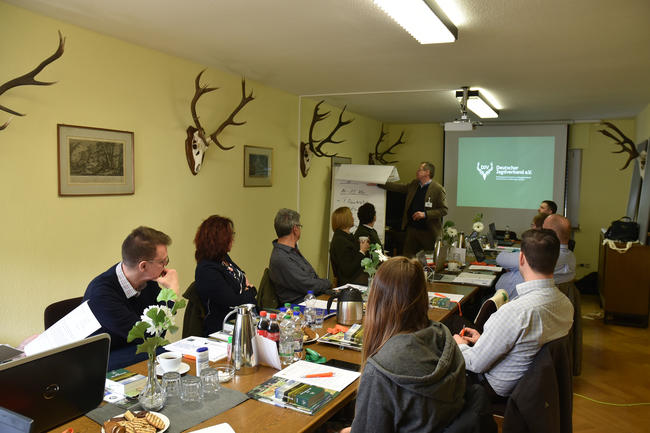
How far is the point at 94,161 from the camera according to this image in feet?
11.7

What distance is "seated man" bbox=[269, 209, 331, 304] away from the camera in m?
3.48

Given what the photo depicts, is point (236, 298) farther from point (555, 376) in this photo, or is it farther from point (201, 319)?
point (555, 376)

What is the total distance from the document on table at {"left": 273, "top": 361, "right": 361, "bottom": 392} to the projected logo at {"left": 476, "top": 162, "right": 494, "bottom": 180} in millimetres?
6706

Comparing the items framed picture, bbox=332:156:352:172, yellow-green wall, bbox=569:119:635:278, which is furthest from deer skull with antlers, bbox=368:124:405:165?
yellow-green wall, bbox=569:119:635:278

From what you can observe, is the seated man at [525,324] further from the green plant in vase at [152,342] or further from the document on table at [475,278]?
the document on table at [475,278]

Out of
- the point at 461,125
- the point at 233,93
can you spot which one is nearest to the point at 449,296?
the point at 461,125

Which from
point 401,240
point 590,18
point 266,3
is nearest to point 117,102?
point 266,3

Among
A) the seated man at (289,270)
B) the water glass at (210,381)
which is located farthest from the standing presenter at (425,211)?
the water glass at (210,381)

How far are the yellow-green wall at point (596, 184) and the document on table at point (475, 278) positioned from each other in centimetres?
428

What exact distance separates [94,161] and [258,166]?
6.83 feet

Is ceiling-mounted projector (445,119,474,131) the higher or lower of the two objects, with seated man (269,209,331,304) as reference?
higher

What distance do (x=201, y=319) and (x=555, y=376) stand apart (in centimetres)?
189

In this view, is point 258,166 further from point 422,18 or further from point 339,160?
point 422,18

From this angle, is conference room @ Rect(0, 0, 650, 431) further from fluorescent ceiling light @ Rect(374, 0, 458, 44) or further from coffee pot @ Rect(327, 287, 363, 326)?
coffee pot @ Rect(327, 287, 363, 326)
